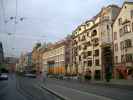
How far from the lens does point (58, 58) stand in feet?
456

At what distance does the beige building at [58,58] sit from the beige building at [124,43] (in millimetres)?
49232

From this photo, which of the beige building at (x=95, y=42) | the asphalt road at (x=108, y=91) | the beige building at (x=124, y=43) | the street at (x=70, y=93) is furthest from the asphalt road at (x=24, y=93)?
the beige building at (x=95, y=42)

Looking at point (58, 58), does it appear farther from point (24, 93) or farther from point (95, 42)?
point (24, 93)

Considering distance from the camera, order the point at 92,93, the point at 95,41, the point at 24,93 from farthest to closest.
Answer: the point at 95,41 → the point at 24,93 → the point at 92,93

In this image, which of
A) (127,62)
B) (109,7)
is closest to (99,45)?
(109,7)

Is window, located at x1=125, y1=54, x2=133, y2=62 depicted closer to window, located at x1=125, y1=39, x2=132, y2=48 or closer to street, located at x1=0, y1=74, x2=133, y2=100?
window, located at x1=125, y1=39, x2=132, y2=48

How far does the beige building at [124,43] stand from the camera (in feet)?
224

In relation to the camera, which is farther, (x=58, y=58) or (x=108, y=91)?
(x=58, y=58)

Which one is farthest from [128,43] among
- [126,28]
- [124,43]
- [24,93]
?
[24,93]

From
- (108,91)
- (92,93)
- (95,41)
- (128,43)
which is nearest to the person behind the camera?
(92,93)

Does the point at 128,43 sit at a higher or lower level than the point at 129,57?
higher

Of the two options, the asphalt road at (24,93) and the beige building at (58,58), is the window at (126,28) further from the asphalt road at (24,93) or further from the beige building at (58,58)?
the beige building at (58,58)

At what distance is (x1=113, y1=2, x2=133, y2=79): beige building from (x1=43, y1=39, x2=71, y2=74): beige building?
49.2m

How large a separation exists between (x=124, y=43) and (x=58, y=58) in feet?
230
